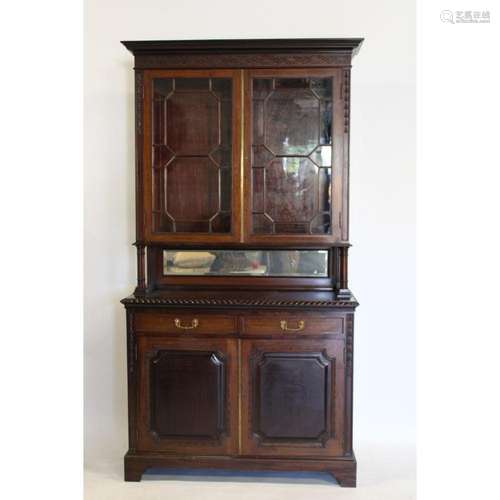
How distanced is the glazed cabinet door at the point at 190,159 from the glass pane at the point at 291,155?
12cm

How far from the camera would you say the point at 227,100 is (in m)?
2.77

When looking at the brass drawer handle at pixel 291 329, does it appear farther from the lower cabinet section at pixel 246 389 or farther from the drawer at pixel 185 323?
the drawer at pixel 185 323

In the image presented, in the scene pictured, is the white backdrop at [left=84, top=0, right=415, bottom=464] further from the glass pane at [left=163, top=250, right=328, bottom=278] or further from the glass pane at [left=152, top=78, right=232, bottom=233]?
the glass pane at [left=152, top=78, right=232, bottom=233]

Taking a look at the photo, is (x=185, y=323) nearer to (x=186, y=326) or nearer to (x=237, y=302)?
(x=186, y=326)

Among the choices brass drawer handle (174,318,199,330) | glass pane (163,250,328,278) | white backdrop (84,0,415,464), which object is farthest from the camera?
white backdrop (84,0,415,464)

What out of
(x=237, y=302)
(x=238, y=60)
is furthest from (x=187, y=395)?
(x=238, y=60)

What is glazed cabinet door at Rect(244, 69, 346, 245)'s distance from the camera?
2740 millimetres

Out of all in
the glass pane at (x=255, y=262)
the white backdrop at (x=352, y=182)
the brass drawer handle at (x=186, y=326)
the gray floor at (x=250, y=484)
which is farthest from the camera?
the white backdrop at (x=352, y=182)

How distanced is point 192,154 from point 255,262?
1.96ft

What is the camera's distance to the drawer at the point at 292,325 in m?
2.68

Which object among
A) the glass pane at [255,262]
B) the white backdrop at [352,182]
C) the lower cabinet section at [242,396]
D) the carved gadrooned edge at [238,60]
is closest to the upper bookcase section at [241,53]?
the carved gadrooned edge at [238,60]

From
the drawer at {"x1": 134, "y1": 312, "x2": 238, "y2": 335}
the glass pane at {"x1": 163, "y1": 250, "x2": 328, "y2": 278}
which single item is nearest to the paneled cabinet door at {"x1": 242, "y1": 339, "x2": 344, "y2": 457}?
the drawer at {"x1": 134, "y1": 312, "x2": 238, "y2": 335}
